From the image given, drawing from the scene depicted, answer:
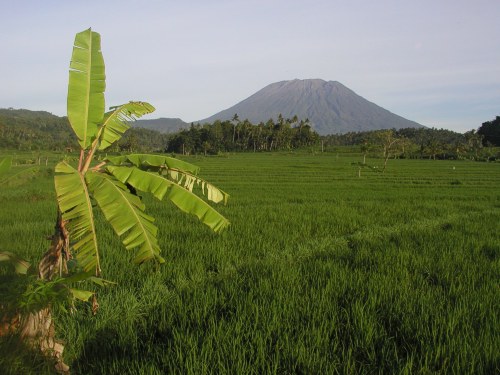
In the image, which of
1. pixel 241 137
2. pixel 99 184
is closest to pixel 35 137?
pixel 241 137

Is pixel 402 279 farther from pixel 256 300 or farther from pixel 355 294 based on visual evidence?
pixel 256 300

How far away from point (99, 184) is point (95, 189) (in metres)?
0.06

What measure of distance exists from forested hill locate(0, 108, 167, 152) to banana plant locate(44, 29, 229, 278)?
60838 millimetres

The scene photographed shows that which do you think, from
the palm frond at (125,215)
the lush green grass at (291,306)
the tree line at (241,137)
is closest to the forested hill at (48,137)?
the tree line at (241,137)

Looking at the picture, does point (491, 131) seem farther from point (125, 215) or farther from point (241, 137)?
point (125, 215)

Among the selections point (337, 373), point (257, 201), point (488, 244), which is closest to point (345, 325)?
point (337, 373)

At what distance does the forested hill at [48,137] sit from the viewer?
68312 mm

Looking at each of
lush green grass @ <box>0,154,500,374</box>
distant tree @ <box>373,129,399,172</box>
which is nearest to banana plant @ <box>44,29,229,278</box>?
lush green grass @ <box>0,154,500,374</box>

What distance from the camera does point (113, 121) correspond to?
3.83 m

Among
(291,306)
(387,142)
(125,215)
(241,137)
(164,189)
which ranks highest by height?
(241,137)

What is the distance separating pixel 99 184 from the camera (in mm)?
3174

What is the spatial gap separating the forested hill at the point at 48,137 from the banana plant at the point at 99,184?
60838 mm

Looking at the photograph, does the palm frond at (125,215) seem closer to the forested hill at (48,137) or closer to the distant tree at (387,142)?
the distant tree at (387,142)

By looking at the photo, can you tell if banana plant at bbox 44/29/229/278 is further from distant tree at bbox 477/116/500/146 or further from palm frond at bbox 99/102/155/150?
distant tree at bbox 477/116/500/146
